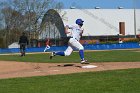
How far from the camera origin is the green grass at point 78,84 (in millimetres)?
9203

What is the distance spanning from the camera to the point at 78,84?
10.1 m

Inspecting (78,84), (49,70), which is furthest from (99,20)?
(78,84)

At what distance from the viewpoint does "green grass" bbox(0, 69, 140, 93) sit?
30.2ft

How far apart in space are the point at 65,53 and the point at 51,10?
76170 mm

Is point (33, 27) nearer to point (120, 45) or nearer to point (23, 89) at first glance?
point (120, 45)

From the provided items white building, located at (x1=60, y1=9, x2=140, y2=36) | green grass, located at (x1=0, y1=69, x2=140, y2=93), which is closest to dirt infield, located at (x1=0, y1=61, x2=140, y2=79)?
green grass, located at (x1=0, y1=69, x2=140, y2=93)

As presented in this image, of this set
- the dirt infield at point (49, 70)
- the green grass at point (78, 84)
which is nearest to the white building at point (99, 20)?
the dirt infield at point (49, 70)

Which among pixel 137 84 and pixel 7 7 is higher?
pixel 7 7

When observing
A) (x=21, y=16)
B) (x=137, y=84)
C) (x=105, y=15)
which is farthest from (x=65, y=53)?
(x=105, y=15)

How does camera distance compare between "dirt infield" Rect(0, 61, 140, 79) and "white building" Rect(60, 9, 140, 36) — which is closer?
"dirt infield" Rect(0, 61, 140, 79)

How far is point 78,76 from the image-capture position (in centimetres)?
1177

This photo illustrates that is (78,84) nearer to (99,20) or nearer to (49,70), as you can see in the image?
(49,70)

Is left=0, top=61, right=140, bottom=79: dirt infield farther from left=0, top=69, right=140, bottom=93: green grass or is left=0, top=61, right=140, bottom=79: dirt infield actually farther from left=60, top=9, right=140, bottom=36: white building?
left=60, top=9, right=140, bottom=36: white building

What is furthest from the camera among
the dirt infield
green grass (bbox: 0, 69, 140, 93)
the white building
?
the white building
